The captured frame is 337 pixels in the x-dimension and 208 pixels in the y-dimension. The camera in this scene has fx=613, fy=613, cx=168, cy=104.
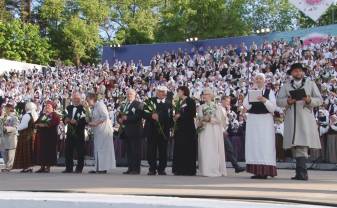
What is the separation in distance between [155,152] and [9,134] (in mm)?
4319

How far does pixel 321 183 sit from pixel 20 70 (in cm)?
3245

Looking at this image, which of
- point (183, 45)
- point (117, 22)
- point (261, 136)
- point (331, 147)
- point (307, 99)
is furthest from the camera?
point (117, 22)

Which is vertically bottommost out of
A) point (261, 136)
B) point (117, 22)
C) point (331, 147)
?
point (331, 147)

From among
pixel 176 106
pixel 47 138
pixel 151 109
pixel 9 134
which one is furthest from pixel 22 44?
pixel 176 106

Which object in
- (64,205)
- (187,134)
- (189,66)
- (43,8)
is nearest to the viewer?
(64,205)

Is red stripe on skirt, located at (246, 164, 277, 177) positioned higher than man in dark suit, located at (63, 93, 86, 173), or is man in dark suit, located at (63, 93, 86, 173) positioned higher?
man in dark suit, located at (63, 93, 86, 173)

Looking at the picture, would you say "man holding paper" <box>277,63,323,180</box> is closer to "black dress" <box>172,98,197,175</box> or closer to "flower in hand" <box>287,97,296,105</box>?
"flower in hand" <box>287,97,296,105</box>

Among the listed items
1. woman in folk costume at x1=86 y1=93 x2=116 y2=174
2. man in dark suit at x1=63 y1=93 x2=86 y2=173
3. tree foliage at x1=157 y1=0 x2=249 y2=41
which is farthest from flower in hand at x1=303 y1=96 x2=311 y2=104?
tree foliage at x1=157 y1=0 x2=249 y2=41

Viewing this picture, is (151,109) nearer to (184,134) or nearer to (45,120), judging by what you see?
(184,134)

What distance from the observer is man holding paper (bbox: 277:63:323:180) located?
31.4 ft

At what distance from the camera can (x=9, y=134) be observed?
14617mm

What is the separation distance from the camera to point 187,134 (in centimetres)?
1180

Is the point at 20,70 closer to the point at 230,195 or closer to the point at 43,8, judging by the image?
the point at 43,8

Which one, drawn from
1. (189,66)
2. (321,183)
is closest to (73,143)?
(321,183)
